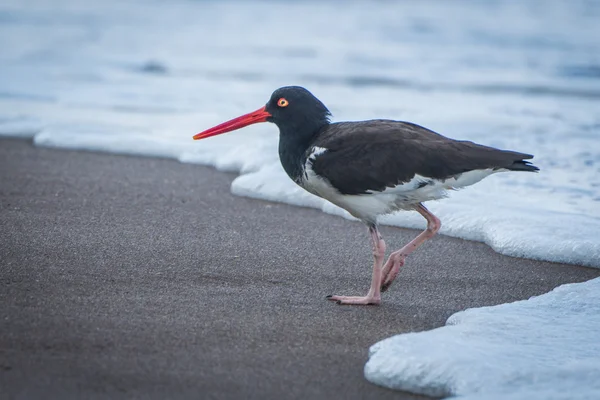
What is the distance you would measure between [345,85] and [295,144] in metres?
9.19

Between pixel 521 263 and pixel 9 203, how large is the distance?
350cm

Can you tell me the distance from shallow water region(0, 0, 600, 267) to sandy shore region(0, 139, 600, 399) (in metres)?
0.54

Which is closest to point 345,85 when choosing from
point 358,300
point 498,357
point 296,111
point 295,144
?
point 296,111

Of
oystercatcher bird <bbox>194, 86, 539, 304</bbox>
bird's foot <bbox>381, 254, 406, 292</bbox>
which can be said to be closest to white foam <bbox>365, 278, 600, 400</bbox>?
bird's foot <bbox>381, 254, 406, 292</bbox>

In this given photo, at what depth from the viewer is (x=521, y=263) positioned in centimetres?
531

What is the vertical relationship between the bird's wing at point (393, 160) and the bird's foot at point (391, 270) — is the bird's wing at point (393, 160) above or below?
above

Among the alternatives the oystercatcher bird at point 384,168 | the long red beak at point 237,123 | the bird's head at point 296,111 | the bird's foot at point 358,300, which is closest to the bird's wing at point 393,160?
the oystercatcher bird at point 384,168

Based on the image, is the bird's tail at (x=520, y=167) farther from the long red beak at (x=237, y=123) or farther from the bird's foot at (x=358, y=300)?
the long red beak at (x=237, y=123)

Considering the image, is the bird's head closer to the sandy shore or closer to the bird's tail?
the sandy shore

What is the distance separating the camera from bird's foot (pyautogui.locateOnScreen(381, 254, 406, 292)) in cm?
477

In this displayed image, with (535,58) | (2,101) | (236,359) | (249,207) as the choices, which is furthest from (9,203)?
(535,58)

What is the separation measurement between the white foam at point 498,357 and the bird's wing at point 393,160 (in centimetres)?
82

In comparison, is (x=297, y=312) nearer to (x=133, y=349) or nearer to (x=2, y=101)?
(x=133, y=349)

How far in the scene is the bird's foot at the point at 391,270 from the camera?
477 cm
